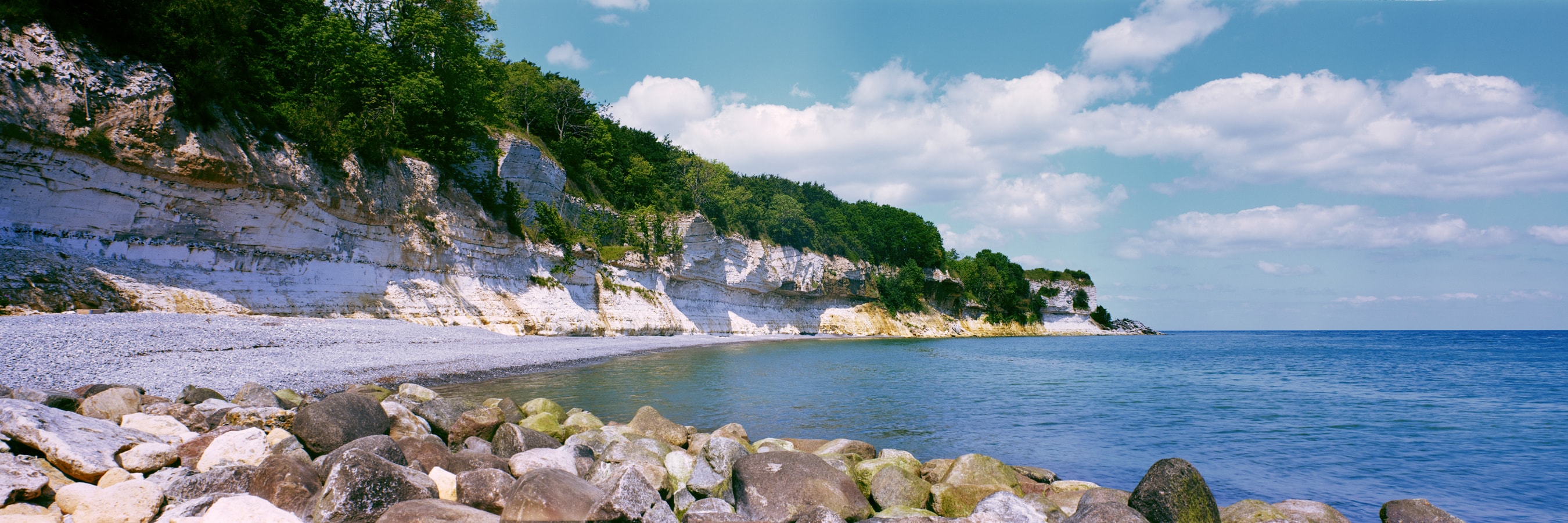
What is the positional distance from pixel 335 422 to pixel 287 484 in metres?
2.03

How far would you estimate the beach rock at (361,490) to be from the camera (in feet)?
15.5

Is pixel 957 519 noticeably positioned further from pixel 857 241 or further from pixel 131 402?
pixel 857 241

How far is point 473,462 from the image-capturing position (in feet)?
21.1

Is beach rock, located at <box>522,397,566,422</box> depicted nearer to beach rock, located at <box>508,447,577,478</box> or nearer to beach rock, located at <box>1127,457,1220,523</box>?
beach rock, located at <box>508,447,577,478</box>

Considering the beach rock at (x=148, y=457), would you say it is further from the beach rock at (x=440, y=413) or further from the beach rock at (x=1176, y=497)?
the beach rock at (x=1176, y=497)

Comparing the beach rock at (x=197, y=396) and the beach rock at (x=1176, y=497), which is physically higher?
the beach rock at (x=1176, y=497)

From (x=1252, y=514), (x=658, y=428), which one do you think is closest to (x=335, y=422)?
(x=658, y=428)

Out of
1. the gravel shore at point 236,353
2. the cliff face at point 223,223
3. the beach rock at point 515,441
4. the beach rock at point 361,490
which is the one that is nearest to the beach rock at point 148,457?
the beach rock at point 361,490

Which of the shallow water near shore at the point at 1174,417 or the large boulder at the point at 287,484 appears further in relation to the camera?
the shallow water near shore at the point at 1174,417

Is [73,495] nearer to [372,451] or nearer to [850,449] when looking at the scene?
[372,451]

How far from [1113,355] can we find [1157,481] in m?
41.6

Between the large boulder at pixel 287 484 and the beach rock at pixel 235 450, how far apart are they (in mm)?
687

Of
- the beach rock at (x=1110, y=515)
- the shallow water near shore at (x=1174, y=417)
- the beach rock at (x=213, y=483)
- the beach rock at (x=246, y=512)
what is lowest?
the shallow water near shore at (x=1174, y=417)

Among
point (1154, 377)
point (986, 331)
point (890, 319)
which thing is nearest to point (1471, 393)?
point (1154, 377)
